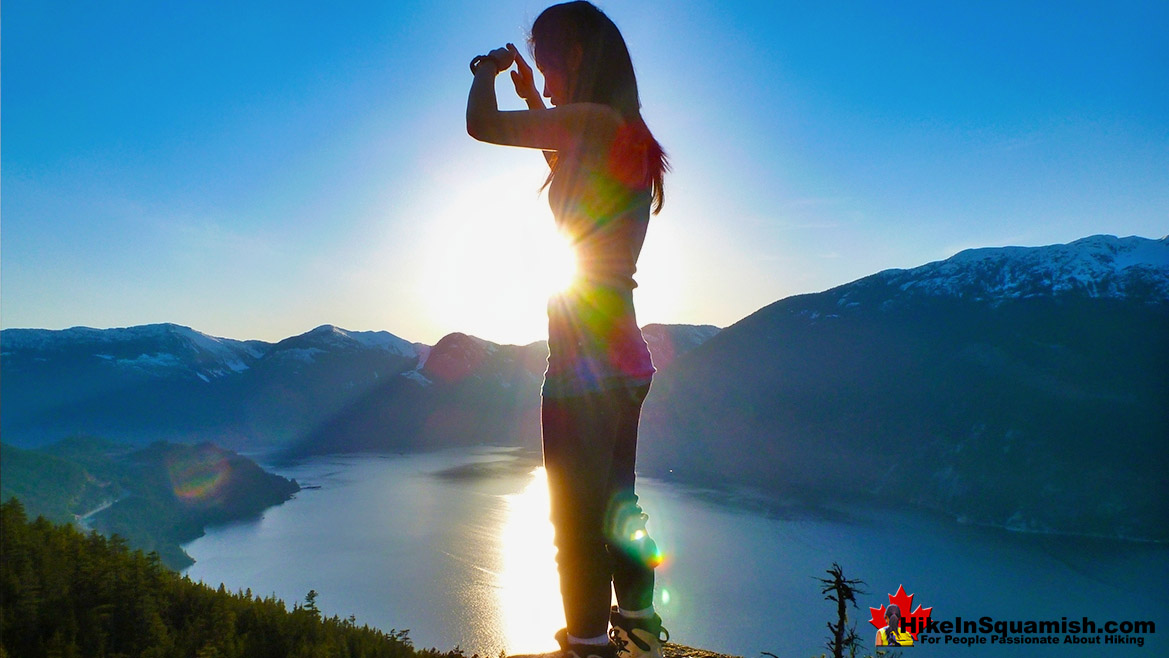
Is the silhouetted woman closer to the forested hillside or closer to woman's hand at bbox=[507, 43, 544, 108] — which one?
woman's hand at bbox=[507, 43, 544, 108]

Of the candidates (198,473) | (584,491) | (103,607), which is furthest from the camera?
(198,473)

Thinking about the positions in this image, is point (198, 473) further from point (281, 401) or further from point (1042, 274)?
point (1042, 274)

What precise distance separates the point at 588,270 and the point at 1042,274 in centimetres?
17506

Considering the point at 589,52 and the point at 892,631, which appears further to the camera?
the point at 892,631

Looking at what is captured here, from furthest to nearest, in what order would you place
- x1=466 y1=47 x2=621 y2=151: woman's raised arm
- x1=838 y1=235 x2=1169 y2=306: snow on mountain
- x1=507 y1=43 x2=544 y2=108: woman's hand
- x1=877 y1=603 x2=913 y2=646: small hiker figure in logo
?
x1=838 y1=235 x2=1169 y2=306: snow on mountain → x1=877 y1=603 x2=913 y2=646: small hiker figure in logo → x1=507 y1=43 x2=544 y2=108: woman's hand → x1=466 y1=47 x2=621 y2=151: woman's raised arm

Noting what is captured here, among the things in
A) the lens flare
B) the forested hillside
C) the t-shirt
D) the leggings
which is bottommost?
the lens flare

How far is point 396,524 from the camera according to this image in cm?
7062

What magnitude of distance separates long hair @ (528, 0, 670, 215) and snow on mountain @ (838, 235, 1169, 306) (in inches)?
6380

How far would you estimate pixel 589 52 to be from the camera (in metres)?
1.75

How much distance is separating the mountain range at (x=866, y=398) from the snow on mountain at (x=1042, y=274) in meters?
0.57

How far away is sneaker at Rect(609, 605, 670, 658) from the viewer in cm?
194

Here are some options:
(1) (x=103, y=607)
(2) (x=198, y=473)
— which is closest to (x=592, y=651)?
(1) (x=103, y=607)

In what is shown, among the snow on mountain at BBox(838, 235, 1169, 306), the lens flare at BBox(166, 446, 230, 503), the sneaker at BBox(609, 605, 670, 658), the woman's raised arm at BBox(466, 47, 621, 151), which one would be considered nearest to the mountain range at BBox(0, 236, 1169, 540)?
the snow on mountain at BBox(838, 235, 1169, 306)

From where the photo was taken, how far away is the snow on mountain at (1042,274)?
13050 cm
